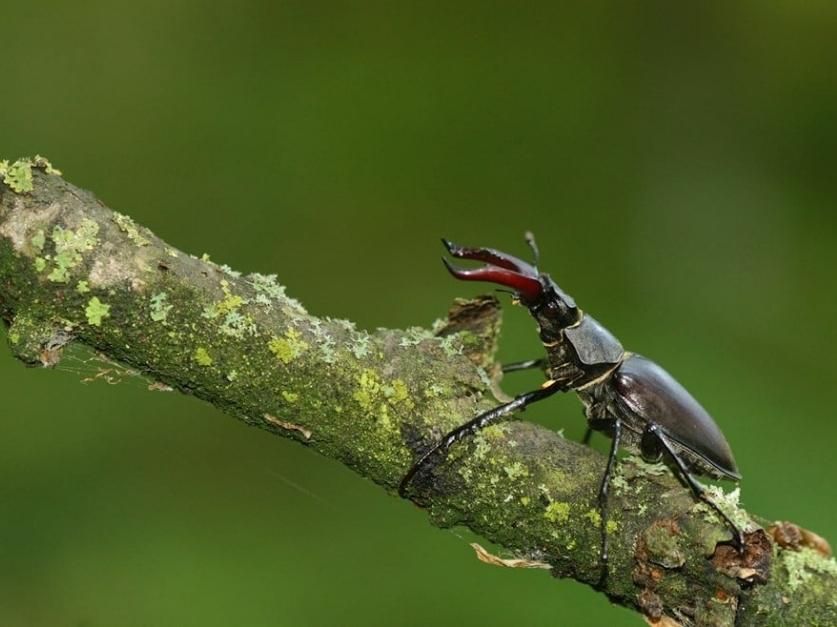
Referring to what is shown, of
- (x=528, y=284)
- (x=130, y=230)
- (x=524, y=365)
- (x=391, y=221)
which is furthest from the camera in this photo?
(x=391, y=221)

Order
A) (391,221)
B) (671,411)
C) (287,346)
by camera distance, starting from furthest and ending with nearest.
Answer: (391,221) → (671,411) → (287,346)

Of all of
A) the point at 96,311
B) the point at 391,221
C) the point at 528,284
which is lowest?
the point at 96,311

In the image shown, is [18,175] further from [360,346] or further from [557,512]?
[557,512]

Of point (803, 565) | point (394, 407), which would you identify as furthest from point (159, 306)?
point (803, 565)

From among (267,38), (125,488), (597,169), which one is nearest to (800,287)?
(597,169)

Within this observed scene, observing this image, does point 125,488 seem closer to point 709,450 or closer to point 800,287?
point 709,450
